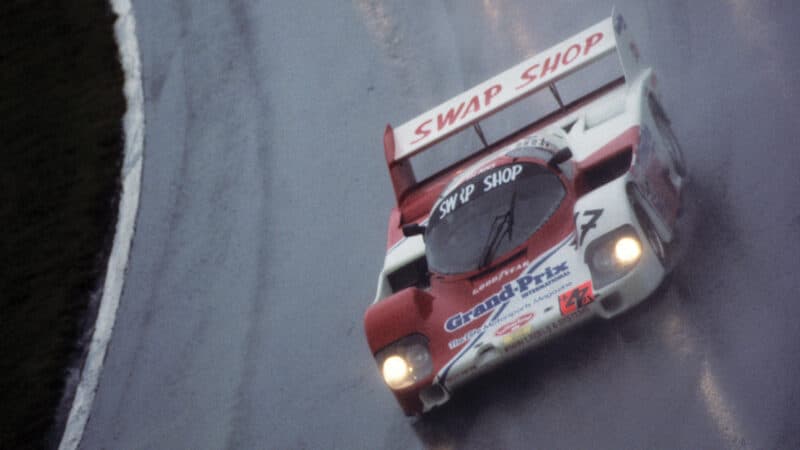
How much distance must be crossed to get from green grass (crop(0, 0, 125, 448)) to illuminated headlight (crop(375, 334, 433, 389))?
334 centimetres

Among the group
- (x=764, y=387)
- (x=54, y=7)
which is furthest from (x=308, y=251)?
(x=54, y=7)

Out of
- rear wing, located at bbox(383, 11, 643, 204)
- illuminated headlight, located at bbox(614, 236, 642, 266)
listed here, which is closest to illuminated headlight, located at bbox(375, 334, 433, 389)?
illuminated headlight, located at bbox(614, 236, 642, 266)

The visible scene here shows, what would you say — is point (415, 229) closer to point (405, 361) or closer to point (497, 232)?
point (497, 232)

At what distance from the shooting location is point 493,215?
7590 mm

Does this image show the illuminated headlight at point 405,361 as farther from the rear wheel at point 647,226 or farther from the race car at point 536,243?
the rear wheel at point 647,226

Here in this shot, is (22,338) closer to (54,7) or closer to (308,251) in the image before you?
(308,251)

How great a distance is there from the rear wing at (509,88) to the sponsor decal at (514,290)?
1761 mm

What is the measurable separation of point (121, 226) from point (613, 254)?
19.0ft

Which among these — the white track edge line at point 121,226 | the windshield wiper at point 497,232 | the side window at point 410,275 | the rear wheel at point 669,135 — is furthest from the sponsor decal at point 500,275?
the white track edge line at point 121,226

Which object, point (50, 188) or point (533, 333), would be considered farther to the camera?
point (50, 188)

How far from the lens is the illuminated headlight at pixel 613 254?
6.89 m

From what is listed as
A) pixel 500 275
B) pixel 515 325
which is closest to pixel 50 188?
pixel 500 275

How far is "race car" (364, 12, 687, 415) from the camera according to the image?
6984 millimetres

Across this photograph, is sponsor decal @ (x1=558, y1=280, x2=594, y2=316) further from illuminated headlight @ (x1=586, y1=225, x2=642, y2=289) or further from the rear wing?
the rear wing
